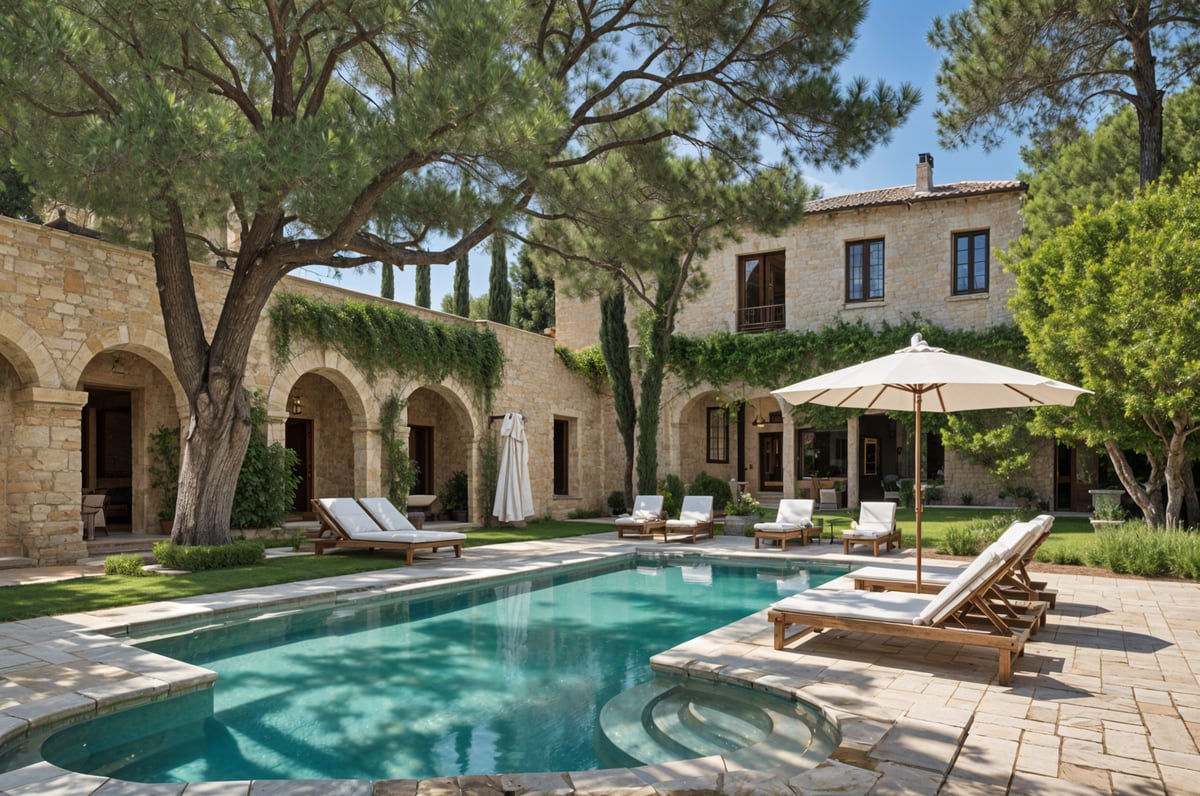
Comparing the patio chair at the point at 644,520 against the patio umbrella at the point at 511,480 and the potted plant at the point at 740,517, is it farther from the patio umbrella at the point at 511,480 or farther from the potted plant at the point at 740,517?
the patio umbrella at the point at 511,480

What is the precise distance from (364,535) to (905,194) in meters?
15.1

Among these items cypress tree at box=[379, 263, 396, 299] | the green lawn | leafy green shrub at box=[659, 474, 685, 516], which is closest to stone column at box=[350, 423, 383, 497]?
the green lawn

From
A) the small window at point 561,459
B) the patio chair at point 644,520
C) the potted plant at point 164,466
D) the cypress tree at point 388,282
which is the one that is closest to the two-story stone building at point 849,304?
the small window at point 561,459

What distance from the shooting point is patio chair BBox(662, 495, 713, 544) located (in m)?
13.8

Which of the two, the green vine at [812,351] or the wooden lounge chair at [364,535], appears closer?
the wooden lounge chair at [364,535]

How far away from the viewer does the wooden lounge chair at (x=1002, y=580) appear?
6343 millimetres

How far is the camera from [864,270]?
19469 mm

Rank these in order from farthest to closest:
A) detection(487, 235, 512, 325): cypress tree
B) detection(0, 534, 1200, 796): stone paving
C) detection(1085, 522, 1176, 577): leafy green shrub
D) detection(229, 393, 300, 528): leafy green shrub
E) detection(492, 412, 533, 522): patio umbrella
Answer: detection(487, 235, 512, 325): cypress tree, detection(492, 412, 533, 522): patio umbrella, detection(229, 393, 300, 528): leafy green shrub, detection(1085, 522, 1176, 577): leafy green shrub, detection(0, 534, 1200, 796): stone paving

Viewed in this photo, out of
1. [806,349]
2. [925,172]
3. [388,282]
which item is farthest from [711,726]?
[388,282]

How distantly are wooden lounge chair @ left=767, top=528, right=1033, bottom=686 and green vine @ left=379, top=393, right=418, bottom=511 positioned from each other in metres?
9.93

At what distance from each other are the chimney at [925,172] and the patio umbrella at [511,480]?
1176 centimetres

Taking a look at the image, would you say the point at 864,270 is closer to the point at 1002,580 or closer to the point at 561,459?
the point at 561,459

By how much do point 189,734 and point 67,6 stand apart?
706 cm

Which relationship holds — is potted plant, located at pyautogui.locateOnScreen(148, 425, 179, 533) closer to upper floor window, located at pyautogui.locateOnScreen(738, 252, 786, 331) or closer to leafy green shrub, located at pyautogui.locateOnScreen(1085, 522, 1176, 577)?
leafy green shrub, located at pyautogui.locateOnScreen(1085, 522, 1176, 577)
